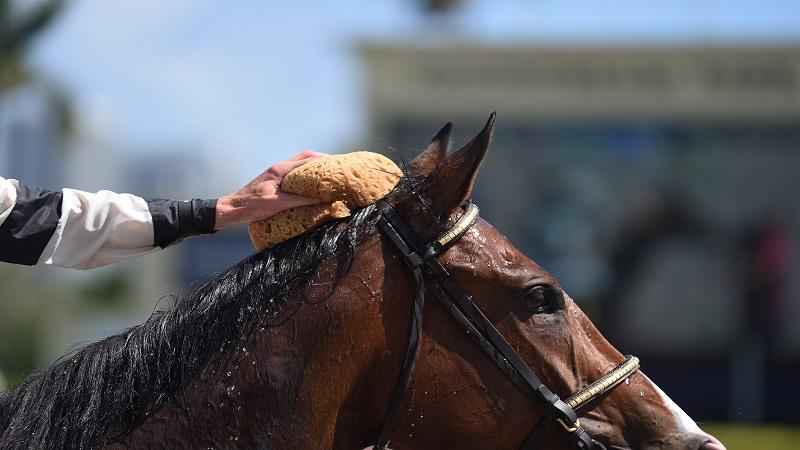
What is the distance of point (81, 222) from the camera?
9.12 feet

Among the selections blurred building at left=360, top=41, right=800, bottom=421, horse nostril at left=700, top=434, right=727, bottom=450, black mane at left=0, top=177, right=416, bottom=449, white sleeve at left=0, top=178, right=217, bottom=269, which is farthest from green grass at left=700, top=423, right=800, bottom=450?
white sleeve at left=0, top=178, right=217, bottom=269

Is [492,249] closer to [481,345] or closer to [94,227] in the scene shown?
[481,345]

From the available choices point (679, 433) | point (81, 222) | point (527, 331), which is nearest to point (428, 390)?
point (527, 331)

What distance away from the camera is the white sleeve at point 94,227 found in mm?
2777

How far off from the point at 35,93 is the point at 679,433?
63.4 feet

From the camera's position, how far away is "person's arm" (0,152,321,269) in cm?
276

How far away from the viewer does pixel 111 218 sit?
279 centimetres

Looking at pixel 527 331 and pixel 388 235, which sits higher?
pixel 388 235

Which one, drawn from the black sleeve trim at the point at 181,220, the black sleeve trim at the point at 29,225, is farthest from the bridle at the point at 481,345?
the black sleeve trim at the point at 29,225

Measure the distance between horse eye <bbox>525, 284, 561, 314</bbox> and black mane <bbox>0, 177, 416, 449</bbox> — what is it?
0.45 meters

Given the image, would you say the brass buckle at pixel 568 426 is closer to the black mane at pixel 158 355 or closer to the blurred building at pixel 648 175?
the black mane at pixel 158 355

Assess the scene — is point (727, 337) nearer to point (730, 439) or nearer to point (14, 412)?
point (730, 439)

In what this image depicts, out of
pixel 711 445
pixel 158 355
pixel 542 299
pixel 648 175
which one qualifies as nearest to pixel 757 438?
pixel 648 175

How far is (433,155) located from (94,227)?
936mm
